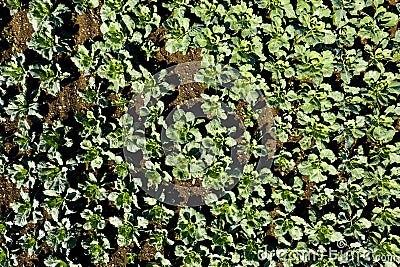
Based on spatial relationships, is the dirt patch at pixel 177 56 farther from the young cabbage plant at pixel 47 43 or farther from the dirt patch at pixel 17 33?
the dirt patch at pixel 17 33

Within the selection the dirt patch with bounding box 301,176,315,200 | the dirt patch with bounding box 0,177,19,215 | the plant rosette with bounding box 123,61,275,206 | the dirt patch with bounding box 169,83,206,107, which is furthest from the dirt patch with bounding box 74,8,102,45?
the dirt patch with bounding box 301,176,315,200

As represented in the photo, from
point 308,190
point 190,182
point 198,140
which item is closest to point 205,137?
point 198,140

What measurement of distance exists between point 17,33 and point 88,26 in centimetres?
43

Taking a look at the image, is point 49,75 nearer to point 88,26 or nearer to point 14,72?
point 14,72

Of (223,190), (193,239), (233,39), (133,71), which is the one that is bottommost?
(193,239)

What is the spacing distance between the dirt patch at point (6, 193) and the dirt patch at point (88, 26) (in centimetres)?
91

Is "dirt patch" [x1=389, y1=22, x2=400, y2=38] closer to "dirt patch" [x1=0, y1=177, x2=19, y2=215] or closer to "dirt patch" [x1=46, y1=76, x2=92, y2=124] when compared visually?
"dirt patch" [x1=46, y1=76, x2=92, y2=124]

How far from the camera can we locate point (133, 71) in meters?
2.87

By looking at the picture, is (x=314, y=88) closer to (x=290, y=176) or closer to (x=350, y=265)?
(x=290, y=176)

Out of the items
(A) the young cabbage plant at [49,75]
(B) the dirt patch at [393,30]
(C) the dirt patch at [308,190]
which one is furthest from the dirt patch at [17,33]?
(B) the dirt patch at [393,30]

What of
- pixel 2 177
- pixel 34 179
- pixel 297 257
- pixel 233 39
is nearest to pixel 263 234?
pixel 297 257

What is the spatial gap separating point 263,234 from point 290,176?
36cm

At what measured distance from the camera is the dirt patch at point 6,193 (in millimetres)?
2902

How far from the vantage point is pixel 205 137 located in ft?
9.41
